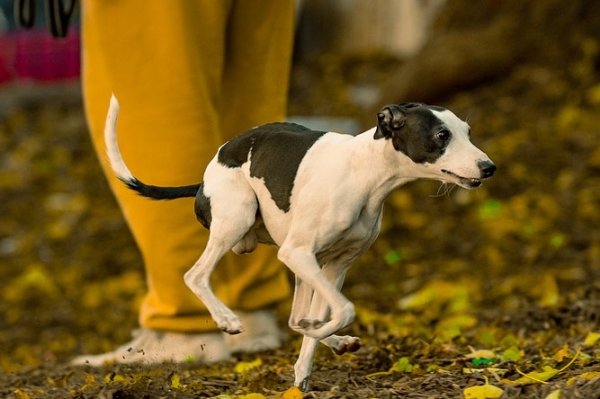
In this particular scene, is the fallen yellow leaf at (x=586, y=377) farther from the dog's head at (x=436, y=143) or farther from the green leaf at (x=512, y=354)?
the dog's head at (x=436, y=143)

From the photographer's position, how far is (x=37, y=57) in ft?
36.0

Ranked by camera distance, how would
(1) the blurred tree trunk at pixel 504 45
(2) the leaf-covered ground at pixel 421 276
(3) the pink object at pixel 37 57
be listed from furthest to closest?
1. (3) the pink object at pixel 37 57
2. (1) the blurred tree trunk at pixel 504 45
3. (2) the leaf-covered ground at pixel 421 276

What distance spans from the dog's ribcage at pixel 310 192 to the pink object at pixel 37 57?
330 inches

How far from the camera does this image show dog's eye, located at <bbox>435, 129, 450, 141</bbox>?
2541 mm

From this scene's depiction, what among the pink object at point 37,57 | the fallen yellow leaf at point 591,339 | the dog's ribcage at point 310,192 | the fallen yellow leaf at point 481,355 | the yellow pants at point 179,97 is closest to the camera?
the dog's ribcage at point 310,192

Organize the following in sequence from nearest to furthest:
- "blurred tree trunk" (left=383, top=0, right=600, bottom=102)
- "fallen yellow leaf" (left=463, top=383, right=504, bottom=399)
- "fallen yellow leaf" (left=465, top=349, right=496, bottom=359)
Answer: "fallen yellow leaf" (left=463, top=383, right=504, bottom=399) → "fallen yellow leaf" (left=465, top=349, right=496, bottom=359) → "blurred tree trunk" (left=383, top=0, right=600, bottom=102)

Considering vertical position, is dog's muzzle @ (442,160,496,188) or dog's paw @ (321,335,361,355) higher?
dog's muzzle @ (442,160,496,188)

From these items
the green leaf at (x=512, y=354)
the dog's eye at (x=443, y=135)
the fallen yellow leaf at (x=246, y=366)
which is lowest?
the fallen yellow leaf at (x=246, y=366)

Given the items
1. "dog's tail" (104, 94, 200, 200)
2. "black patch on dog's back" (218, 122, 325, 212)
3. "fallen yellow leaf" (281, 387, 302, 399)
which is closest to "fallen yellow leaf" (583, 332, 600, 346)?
"fallen yellow leaf" (281, 387, 302, 399)

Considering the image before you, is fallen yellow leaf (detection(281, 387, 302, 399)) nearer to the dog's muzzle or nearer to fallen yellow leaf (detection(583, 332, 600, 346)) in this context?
the dog's muzzle

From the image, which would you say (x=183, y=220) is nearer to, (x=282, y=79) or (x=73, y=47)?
(x=282, y=79)

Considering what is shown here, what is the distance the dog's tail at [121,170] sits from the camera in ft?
9.23

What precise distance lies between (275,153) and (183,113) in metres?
1.10

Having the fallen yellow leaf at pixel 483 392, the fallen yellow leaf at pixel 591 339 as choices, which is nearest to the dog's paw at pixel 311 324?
the fallen yellow leaf at pixel 483 392
